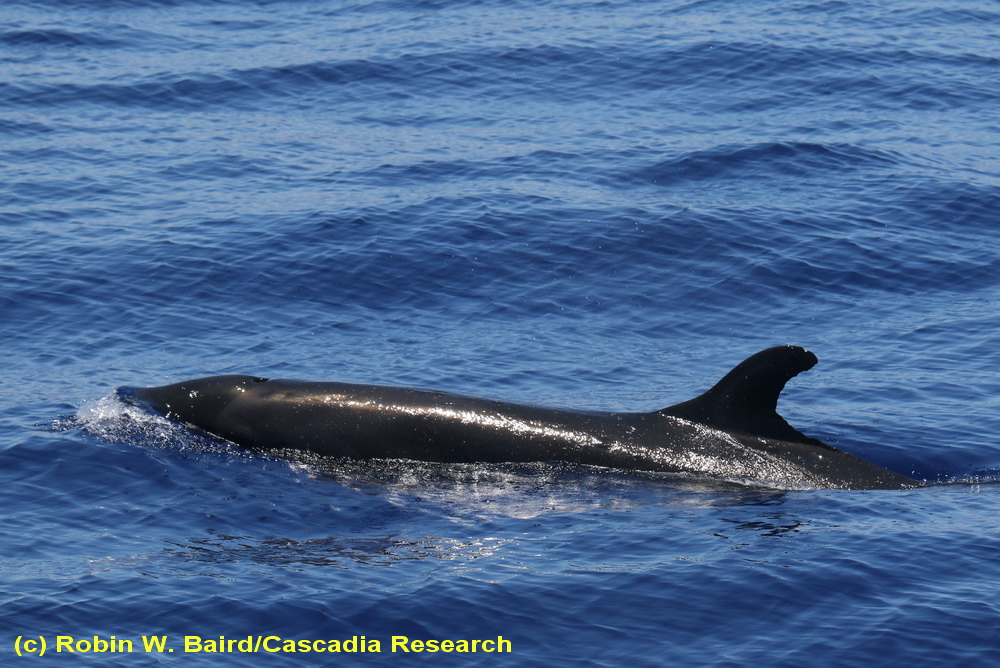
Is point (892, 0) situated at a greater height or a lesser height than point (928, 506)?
greater

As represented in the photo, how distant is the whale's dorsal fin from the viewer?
14.8 metres

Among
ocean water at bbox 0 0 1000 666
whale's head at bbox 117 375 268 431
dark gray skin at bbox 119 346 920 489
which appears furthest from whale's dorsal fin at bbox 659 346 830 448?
whale's head at bbox 117 375 268 431

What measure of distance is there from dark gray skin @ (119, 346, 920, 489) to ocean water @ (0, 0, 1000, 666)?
316 millimetres

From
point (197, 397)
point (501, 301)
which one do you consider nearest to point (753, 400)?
point (197, 397)

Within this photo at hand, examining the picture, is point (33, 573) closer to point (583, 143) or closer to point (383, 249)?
point (383, 249)

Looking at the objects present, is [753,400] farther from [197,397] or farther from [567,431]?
[197,397]

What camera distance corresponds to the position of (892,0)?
46406 mm

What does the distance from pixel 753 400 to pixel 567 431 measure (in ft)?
7.31

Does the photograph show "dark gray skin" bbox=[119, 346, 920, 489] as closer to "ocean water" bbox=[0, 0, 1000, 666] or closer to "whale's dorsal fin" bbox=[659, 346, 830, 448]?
"whale's dorsal fin" bbox=[659, 346, 830, 448]

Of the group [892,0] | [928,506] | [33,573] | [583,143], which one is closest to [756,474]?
[928,506]

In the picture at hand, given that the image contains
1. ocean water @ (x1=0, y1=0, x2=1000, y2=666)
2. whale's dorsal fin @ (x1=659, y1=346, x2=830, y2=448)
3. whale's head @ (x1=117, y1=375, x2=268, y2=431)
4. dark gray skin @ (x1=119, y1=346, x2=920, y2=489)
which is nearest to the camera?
ocean water @ (x1=0, y1=0, x2=1000, y2=666)

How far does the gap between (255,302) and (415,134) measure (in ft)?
36.8

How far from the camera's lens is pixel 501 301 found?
2317cm

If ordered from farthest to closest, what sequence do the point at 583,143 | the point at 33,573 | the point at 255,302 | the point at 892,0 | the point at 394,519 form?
1. the point at 892,0
2. the point at 583,143
3. the point at 255,302
4. the point at 394,519
5. the point at 33,573
